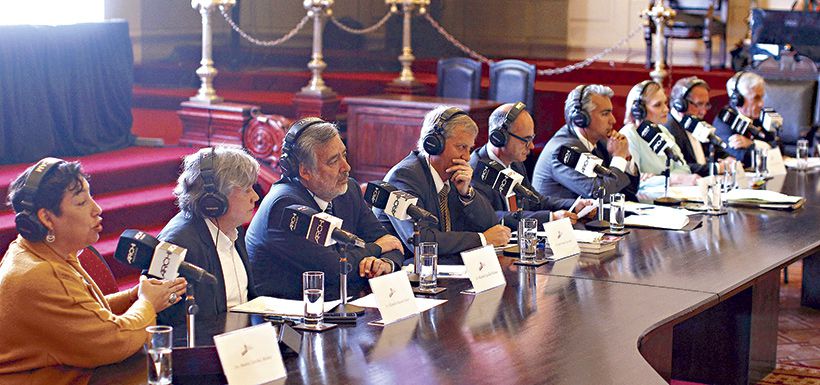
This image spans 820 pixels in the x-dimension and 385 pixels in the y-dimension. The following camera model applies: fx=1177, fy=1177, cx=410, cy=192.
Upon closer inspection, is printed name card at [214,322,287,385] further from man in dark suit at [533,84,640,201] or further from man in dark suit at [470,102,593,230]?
man in dark suit at [533,84,640,201]

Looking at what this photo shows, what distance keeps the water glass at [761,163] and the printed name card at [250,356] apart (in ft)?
13.3

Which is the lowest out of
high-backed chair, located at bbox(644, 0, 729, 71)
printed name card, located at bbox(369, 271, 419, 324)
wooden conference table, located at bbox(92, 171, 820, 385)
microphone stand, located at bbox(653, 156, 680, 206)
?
wooden conference table, located at bbox(92, 171, 820, 385)

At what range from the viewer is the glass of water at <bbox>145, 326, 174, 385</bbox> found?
2201mm

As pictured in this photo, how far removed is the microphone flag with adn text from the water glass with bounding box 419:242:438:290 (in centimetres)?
10

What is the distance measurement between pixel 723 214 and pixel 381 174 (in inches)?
124

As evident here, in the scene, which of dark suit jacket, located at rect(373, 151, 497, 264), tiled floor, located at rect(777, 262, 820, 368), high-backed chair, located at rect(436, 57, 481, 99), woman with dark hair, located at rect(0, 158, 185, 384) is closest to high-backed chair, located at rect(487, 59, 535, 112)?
high-backed chair, located at rect(436, 57, 481, 99)

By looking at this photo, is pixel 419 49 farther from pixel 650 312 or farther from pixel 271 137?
pixel 650 312

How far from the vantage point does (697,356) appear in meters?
4.45

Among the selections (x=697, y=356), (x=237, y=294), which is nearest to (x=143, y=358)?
(x=237, y=294)

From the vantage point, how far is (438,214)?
4.21 metres

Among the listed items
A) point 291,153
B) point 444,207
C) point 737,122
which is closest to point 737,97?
point 737,122

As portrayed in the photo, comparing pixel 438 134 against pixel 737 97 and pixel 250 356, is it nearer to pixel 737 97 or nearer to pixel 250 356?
pixel 250 356

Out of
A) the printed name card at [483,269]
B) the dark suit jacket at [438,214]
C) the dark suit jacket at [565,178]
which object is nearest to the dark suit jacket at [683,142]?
the dark suit jacket at [565,178]

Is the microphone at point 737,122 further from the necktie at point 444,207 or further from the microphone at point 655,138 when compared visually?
the necktie at point 444,207
